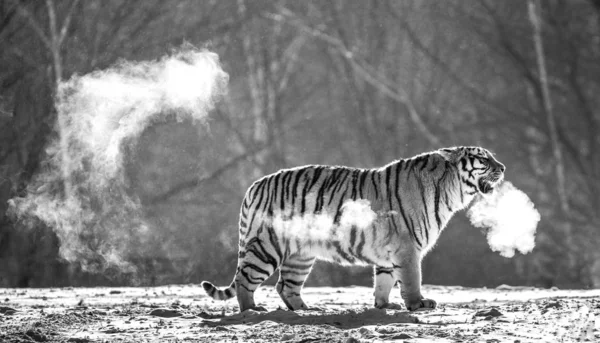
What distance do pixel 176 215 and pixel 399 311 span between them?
12317 mm

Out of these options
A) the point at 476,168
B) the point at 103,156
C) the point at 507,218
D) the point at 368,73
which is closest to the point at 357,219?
the point at 476,168

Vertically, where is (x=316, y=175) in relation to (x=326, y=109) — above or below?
below

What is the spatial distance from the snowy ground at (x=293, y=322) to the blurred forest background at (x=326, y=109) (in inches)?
337

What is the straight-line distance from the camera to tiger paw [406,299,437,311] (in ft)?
24.9

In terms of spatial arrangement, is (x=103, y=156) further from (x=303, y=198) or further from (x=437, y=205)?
(x=437, y=205)

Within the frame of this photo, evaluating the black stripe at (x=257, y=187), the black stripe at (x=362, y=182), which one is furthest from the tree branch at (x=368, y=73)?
the black stripe at (x=257, y=187)

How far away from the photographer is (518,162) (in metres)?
20.8

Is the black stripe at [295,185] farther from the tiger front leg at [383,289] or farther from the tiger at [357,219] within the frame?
the tiger front leg at [383,289]

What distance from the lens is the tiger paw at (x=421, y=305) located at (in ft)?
24.9

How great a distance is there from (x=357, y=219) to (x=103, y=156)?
6.62 metres

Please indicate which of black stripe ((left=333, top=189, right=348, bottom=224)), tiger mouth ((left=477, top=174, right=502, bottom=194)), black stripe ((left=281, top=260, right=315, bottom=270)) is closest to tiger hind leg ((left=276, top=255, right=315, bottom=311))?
black stripe ((left=281, top=260, right=315, bottom=270))

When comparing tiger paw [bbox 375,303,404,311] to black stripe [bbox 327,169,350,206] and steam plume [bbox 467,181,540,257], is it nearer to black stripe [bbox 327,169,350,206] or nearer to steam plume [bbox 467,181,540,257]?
black stripe [bbox 327,169,350,206]

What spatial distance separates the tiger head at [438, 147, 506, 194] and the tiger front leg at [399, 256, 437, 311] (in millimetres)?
901

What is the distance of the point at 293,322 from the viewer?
695cm
